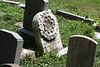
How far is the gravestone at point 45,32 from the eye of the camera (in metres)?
5.31

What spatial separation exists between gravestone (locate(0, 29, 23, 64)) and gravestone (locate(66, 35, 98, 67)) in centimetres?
104

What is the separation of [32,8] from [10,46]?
120 inches

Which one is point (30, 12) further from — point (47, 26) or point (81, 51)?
point (81, 51)

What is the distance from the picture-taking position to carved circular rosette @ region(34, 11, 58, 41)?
5.38 m

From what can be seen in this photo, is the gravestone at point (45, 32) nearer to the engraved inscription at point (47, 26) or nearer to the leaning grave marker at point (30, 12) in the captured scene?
the engraved inscription at point (47, 26)

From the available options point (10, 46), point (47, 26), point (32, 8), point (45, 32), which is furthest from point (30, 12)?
point (10, 46)

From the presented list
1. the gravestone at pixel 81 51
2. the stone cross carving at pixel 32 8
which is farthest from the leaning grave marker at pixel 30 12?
the gravestone at pixel 81 51

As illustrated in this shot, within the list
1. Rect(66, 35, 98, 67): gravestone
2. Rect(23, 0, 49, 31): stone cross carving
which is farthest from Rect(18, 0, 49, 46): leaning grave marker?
Rect(66, 35, 98, 67): gravestone

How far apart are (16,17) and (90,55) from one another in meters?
5.66

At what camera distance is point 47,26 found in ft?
18.5

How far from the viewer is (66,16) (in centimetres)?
1018

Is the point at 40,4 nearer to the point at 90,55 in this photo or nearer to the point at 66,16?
the point at 90,55

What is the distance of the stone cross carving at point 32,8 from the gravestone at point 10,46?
102 inches

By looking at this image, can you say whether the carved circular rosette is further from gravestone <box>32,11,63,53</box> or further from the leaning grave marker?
the leaning grave marker
